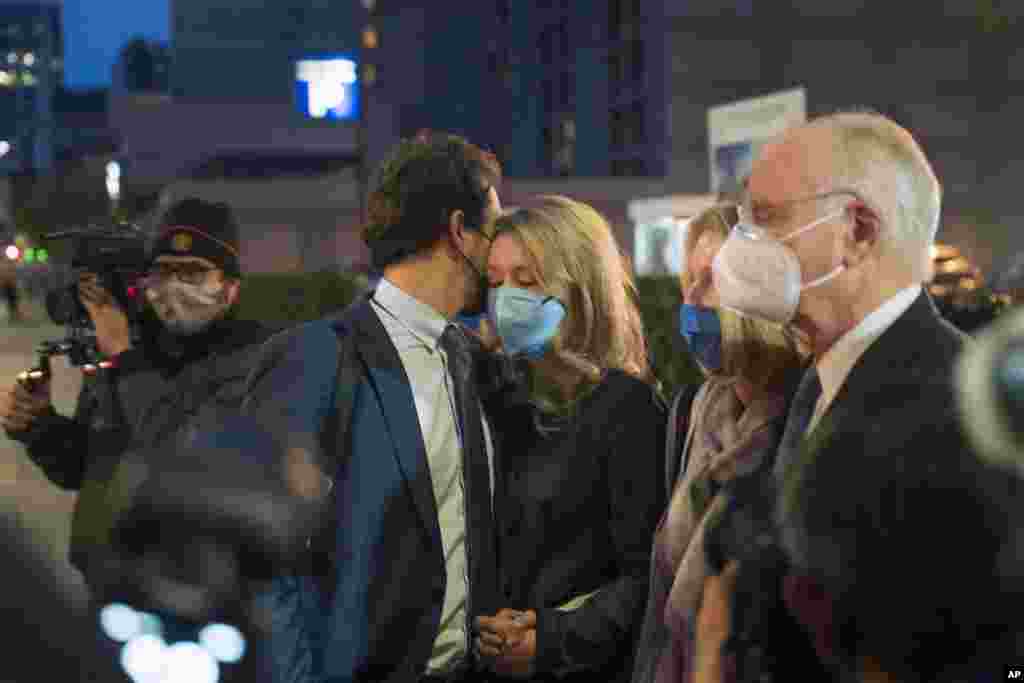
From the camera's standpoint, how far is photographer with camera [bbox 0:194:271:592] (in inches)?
144

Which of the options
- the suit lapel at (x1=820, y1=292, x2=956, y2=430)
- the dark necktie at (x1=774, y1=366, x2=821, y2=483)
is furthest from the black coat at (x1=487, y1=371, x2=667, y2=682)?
the suit lapel at (x1=820, y1=292, x2=956, y2=430)

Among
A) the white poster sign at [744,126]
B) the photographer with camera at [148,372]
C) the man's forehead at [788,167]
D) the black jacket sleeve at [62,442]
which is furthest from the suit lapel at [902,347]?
the white poster sign at [744,126]

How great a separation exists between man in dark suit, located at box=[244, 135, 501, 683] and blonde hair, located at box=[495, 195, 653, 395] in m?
0.29

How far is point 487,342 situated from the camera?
3.30 metres

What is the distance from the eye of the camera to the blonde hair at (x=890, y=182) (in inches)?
89.0

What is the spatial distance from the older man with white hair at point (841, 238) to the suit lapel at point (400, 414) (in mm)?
728

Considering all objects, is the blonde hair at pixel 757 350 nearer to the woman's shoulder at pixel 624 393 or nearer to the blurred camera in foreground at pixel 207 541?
the woman's shoulder at pixel 624 393

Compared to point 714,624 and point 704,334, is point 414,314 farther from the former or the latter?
point 714,624

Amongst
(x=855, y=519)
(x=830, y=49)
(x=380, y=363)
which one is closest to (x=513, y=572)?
(x=380, y=363)

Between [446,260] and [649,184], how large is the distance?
3949 centimetres

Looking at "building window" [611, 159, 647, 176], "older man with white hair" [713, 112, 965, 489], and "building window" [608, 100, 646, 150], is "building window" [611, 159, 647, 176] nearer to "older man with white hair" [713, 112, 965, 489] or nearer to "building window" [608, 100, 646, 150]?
"building window" [608, 100, 646, 150]

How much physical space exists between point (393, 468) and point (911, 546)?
5.21ft

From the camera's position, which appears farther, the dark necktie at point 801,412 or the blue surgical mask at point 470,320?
the blue surgical mask at point 470,320

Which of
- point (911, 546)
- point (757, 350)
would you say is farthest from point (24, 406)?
point (911, 546)
